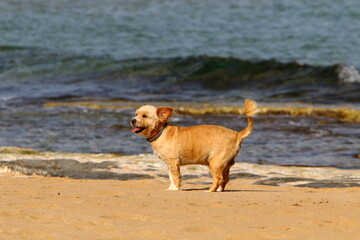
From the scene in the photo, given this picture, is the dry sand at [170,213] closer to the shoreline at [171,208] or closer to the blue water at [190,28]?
the shoreline at [171,208]

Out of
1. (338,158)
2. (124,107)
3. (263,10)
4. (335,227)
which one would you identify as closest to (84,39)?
(263,10)

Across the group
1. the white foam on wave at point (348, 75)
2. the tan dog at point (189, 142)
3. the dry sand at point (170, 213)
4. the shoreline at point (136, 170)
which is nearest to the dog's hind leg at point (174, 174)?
the tan dog at point (189, 142)

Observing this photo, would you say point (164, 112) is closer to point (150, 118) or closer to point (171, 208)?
point (150, 118)

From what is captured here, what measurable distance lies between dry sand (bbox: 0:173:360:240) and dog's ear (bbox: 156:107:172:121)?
80cm

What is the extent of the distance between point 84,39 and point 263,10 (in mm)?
13930

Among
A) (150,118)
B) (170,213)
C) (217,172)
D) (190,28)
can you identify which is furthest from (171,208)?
(190,28)

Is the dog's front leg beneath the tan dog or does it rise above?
beneath

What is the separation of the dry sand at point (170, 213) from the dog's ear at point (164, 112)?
80 cm

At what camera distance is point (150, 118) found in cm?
796

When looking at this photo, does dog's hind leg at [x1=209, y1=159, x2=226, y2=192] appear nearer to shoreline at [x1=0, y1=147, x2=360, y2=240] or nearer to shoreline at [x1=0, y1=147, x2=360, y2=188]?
shoreline at [x1=0, y1=147, x2=360, y2=240]

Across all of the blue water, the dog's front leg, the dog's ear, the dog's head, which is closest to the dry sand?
the dog's front leg

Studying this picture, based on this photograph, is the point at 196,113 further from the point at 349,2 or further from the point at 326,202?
the point at 349,2

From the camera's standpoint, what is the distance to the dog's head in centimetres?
794

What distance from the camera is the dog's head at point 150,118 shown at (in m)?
7.94
